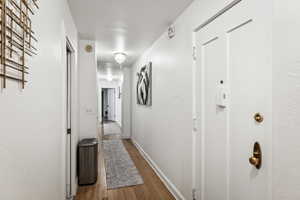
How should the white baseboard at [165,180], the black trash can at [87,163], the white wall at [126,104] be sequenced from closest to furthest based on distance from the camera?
the white baseboard at [165,180], the black trash can at [87,163], the white wall at [126,104]

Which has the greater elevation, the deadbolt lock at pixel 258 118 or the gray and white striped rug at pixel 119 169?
the deadbolt lock at pixel 258 118

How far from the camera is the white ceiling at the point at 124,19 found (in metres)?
1.77

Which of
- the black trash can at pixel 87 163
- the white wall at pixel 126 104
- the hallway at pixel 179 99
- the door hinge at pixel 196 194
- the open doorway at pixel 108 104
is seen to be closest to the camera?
the hallway at pixel 179 99

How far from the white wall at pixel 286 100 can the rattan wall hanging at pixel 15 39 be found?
4.20ft

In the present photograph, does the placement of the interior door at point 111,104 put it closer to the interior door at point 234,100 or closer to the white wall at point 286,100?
the interior door at point 234,100

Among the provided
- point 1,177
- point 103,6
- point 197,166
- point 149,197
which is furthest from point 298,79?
point 149,197

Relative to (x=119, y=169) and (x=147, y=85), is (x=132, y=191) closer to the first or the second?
(x=119, y=169)

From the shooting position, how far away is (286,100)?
2.73 feet

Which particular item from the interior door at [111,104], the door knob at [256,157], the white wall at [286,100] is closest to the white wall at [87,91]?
the door knob at [256,157]

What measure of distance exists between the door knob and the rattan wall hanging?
52.2 inches

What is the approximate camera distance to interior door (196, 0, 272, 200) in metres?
0.96

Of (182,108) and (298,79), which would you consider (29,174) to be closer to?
(298,79)

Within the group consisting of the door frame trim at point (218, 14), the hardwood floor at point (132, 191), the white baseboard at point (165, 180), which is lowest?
the hardwood floor at point (132, 191)

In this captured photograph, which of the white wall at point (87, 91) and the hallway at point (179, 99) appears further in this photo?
the white wall at point (87, 91)
